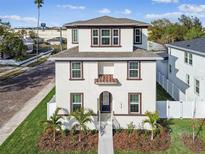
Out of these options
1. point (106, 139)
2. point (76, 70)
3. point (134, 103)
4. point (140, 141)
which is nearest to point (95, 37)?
point (76, 70)

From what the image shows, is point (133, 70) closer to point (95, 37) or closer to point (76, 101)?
point (95, 37)

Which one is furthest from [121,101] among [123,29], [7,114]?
[7,114]

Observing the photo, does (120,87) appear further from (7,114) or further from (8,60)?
(8,60)

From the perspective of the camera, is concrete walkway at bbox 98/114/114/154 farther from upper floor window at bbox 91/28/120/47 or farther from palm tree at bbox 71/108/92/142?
upper floor window at bbox 91/28/120/47

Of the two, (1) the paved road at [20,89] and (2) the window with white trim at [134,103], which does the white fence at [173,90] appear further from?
(1) the paved road at [20,89]

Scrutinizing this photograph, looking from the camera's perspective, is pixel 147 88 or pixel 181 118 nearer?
pixel 147 88
